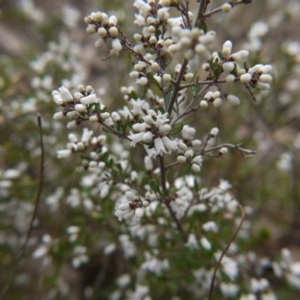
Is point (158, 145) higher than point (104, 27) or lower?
lower

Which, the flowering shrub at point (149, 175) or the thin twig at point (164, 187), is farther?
the thin twig at point (164, 187)

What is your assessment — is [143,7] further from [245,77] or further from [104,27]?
[245,77]

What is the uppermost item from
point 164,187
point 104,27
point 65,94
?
point 104,27

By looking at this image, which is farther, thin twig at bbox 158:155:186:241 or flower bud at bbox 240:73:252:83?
thin twig at bbox 158:155:186:241

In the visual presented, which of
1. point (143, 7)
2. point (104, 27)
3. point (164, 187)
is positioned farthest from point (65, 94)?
point (164, 187)

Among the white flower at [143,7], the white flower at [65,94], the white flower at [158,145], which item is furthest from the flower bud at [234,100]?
the white flower at [65,94]

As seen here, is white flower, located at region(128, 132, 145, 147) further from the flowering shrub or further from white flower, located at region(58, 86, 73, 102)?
white flower, located at region(58, 86, 73, 102)

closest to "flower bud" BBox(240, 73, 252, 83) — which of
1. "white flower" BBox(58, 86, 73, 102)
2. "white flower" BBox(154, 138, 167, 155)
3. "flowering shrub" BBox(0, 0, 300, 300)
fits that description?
"flowering shrub" BBox(0, 0, 300, 300)

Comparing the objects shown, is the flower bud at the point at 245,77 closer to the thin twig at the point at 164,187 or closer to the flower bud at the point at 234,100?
the flower bud at the point at 234,100
